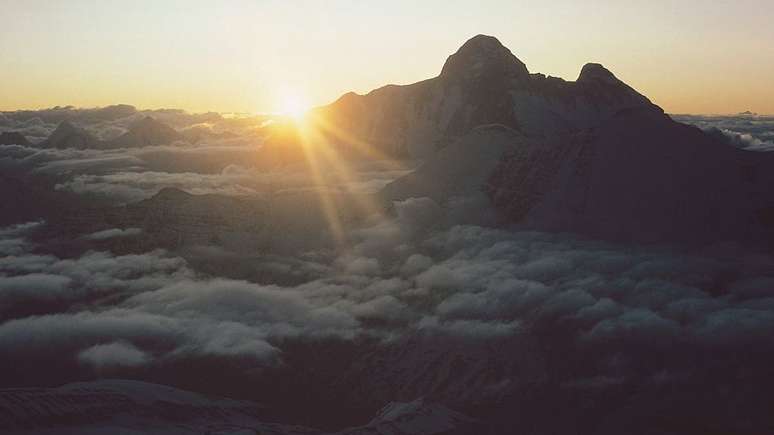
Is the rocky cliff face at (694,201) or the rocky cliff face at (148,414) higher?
the rocky cliff face at (694,201)

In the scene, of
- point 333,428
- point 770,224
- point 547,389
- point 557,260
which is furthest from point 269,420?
point 770,224

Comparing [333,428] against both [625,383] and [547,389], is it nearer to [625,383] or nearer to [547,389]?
[547,389]

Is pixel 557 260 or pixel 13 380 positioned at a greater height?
pixel 557 260

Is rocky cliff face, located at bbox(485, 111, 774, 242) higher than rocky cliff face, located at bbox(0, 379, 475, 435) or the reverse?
higher

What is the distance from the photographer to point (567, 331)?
168m

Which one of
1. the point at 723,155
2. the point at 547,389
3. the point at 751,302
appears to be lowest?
the point at 547,389

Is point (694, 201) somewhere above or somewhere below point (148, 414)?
above

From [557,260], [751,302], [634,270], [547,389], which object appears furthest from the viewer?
[557,260]

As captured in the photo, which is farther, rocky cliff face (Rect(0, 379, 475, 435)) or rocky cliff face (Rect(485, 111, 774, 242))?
rocky cliff face (Rect(485, 111, 774, 242))

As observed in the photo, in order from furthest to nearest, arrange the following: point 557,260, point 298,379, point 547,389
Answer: point 298,379, point 557,260, point 547,389

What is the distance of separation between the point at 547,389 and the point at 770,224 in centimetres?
7196

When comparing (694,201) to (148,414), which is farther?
(694,201)

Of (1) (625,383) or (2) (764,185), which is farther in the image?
(2) (764,185)

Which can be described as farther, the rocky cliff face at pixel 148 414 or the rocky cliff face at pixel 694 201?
the rocky cliff face at pixel 694 201
